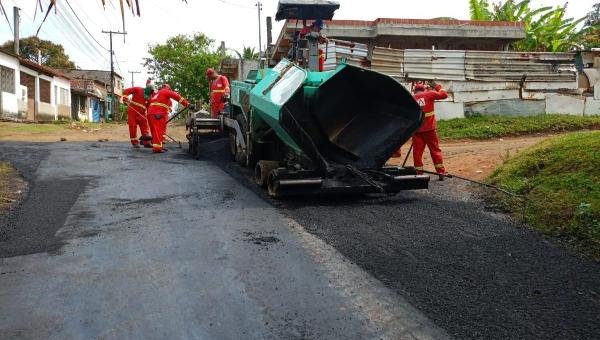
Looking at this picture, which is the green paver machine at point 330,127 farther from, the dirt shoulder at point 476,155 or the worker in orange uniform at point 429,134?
the dirt shoulder at point 476,155

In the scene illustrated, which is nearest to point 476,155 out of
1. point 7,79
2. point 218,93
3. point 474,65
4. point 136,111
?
point 218,93

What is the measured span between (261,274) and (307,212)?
1987 millimetres

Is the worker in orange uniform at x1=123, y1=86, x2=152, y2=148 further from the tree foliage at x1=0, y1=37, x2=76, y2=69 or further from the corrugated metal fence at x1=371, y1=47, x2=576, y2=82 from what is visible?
the tree foliage at x1=0, y1=37, x2=76, y2=69

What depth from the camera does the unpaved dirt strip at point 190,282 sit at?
3.14 meters

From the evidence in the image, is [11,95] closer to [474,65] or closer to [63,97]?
[63,97]

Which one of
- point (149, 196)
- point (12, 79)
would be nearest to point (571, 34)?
point (149, 196)

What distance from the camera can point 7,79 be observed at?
23.2 m

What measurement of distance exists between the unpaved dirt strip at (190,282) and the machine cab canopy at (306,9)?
381cm

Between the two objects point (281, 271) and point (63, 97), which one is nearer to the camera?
point (281, 271)

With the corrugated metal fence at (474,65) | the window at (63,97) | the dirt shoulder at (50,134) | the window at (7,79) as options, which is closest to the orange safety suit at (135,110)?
the dirt shoulder at (50,134)

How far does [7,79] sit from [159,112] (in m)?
15.8

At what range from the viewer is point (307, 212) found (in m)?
5.87

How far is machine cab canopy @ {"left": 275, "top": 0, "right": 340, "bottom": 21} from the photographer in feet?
28.3

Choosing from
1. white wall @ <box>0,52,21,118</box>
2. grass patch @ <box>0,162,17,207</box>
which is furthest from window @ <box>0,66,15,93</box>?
grass patch @ <box>0,162,17,207</box>
